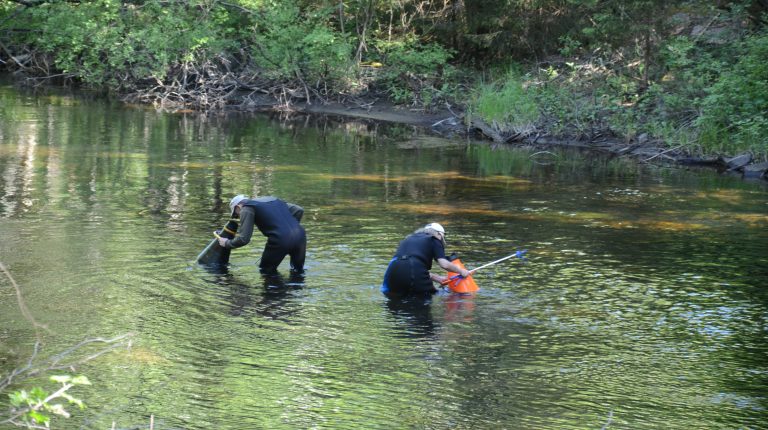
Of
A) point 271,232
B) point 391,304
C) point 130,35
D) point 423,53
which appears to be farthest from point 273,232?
point 130,35

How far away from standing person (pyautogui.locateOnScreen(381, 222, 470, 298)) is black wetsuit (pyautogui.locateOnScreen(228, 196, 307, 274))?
1.49 metres

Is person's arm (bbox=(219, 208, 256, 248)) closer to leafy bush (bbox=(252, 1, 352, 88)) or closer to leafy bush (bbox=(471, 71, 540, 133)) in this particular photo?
leafy bush (bbox=(471, 71, 540, 133))

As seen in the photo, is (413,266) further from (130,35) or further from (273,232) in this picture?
(130,35)

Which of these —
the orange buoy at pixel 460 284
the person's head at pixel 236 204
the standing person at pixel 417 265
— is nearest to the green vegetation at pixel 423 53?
the orange buoy at pixel 460 284

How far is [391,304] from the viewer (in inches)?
495

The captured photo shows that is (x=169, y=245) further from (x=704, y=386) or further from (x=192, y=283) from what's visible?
(x=704, y=386)

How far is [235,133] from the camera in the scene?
3139cm

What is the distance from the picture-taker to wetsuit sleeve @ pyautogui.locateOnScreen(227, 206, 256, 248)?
13680 millimetres

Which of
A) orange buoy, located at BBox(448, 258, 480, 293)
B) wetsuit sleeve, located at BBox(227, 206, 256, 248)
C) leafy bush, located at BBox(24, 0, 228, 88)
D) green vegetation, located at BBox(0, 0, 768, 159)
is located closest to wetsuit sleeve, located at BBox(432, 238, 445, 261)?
orange buoy, located at BBox(448, 258, 480, 293)

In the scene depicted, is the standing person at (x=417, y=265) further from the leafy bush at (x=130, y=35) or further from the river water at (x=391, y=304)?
the leafy bush at (x=130, y=35)

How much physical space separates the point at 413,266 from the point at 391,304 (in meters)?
0.53

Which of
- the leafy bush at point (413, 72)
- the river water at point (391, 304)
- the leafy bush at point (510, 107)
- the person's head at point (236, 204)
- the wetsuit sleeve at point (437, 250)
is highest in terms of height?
the leafy bush at point (413, 72)

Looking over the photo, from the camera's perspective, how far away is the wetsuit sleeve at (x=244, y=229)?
13.7m

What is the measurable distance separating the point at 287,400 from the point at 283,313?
283 centimetres
